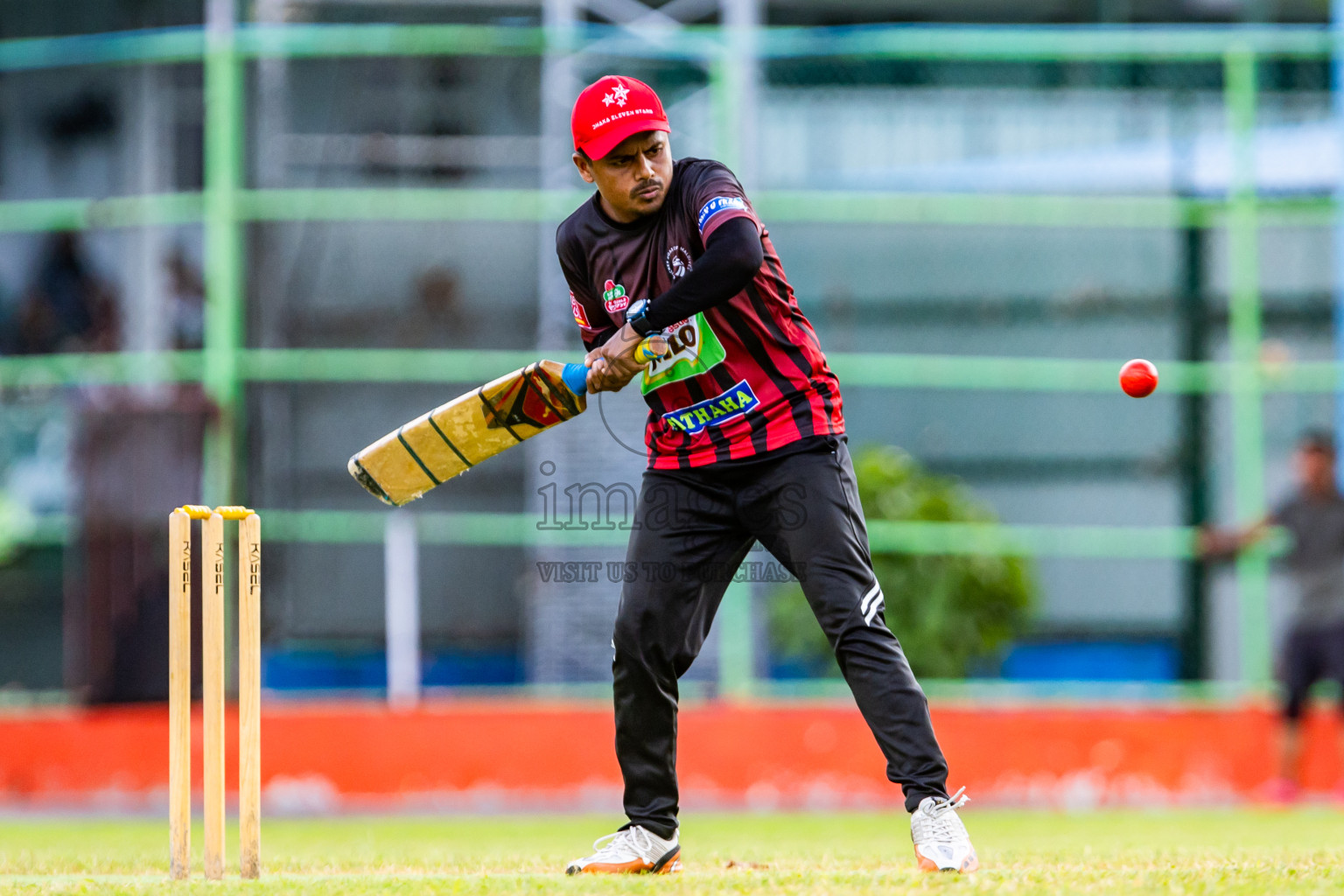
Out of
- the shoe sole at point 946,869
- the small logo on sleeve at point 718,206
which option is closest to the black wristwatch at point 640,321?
the small logo on sleeve at point 718,206

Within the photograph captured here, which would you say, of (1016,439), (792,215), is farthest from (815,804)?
(792,215)

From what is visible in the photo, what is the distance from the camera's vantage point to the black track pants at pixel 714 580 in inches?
182

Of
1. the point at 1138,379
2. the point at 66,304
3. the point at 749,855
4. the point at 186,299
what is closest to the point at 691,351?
the point at 1138,379

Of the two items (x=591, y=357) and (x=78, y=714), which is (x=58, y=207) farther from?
(x=591, y=357)

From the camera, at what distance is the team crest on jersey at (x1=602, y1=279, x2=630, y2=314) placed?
15.9 ft

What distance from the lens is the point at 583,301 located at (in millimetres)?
5035

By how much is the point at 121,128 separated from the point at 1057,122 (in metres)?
7.43

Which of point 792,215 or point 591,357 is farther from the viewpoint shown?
point 792,215

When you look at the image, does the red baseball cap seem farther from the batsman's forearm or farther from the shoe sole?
the shoe sole

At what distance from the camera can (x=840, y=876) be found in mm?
4238

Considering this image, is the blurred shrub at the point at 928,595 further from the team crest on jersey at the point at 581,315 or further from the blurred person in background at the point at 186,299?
the team crest on jersey at the point at 581,315

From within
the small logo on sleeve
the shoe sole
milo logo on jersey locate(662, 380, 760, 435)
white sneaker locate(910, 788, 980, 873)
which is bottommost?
the shoe sole

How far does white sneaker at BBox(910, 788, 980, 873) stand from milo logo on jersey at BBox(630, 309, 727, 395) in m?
1.32

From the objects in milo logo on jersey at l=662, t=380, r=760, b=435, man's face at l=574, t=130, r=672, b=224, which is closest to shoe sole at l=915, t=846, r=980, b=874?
milo logo on jersey at l=662, t=380, r=760, b=435
